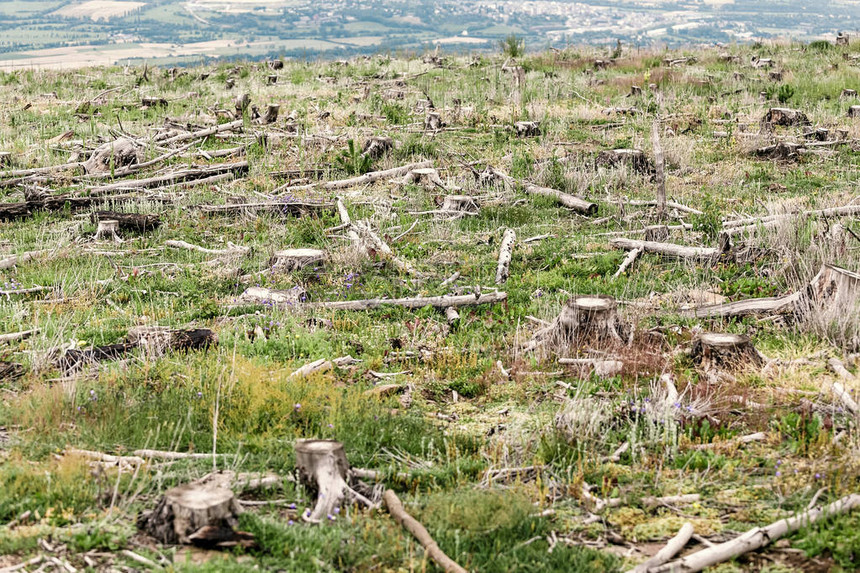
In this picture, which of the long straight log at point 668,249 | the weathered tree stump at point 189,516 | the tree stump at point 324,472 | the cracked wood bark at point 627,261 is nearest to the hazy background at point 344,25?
the long straight log at point 668,249

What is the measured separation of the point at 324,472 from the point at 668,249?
6.11m

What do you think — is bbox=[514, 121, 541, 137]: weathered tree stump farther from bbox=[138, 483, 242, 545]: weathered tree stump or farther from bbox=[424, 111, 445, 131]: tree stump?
bbox=[138, 483, 242, 545]: weathered tree stump

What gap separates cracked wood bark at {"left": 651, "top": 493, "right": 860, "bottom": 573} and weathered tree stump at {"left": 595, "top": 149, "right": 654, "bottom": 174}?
9820 mm

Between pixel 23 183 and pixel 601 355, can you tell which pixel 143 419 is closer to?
pixel 601 355

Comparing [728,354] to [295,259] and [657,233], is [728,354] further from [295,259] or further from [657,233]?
[295,259]

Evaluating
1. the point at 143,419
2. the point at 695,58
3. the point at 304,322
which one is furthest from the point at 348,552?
the point at 695,58

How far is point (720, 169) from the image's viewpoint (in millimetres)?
13977

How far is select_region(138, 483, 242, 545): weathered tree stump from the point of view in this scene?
13.5ft

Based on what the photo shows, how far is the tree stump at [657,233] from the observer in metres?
10.2

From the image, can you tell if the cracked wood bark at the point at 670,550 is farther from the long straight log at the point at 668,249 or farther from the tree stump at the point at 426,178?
the tree stump at the point at 426,178

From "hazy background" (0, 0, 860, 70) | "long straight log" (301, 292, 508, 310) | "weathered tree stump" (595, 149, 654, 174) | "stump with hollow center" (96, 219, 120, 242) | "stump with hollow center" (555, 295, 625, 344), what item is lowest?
"long straight log" (301, 292, 508, 310)

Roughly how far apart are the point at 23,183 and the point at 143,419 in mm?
9473

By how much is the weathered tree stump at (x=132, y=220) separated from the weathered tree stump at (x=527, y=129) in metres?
7.89

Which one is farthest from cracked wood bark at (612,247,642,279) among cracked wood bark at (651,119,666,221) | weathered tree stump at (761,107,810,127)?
weathered tree stump at (761,107,810,127)
